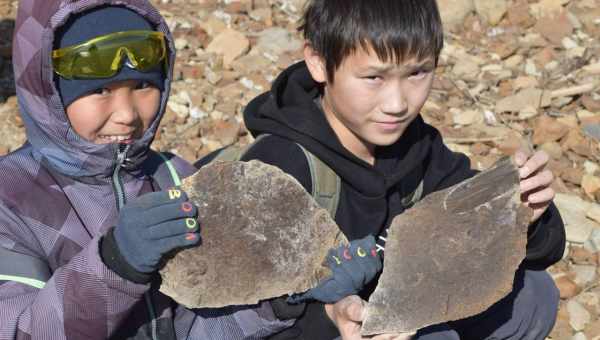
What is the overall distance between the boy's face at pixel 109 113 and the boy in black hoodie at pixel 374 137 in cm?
42

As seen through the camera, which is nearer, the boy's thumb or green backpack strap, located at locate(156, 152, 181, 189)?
the boy's thumb

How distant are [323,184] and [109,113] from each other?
747 mm

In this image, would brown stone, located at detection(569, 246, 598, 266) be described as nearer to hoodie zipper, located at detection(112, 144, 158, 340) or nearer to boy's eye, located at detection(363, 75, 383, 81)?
boy's eye, located at detection(363, 75, 383, 81)

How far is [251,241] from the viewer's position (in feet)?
10.2

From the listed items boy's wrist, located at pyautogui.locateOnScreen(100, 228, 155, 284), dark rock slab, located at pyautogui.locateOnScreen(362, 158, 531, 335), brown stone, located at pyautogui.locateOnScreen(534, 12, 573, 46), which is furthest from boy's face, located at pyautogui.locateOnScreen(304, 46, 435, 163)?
brown stone, located at pyautogui.locateOnScreen(534, 12, 573, 46)

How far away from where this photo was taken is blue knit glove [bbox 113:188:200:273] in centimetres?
268

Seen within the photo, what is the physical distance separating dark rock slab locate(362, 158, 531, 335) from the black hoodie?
0.95 feet

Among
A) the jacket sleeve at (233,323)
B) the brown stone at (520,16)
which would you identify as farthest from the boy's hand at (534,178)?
the brown stone at (520,16)

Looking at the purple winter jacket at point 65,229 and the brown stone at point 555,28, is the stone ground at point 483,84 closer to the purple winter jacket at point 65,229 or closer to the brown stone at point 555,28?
the brown stone at point 555,28

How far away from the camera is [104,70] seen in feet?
10.0

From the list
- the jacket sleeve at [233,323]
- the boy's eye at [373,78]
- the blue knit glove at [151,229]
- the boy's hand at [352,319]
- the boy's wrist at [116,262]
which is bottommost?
the jacket sleeve at [233,323]

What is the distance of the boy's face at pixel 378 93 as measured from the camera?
324 cm

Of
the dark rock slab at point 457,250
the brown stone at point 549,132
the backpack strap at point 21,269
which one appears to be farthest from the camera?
the brown stone at point 549,132

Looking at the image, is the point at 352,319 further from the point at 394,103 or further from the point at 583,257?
the point at 583,257
